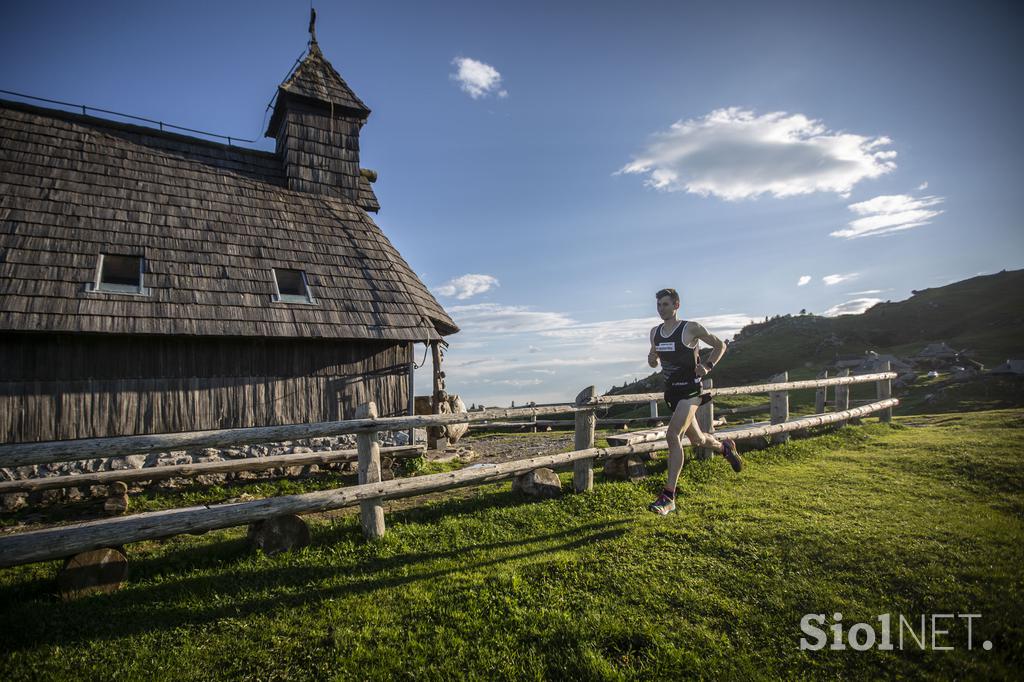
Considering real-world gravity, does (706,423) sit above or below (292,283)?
below

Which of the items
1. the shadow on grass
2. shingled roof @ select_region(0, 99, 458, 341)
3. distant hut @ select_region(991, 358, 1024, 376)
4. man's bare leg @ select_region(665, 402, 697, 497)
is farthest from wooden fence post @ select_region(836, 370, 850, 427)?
distant hut @ select_region(991, 358, 1024, 376)

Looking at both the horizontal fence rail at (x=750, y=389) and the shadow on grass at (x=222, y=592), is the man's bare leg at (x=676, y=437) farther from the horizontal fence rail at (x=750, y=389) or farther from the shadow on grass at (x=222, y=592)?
the shadow on grass at (x=222, y=592)

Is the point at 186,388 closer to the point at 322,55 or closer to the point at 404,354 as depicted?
the point at 404,354

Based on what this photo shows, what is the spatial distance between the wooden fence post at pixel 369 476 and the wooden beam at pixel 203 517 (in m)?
0.26

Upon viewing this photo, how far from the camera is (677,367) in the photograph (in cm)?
612

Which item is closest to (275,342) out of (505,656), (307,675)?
(307,675)

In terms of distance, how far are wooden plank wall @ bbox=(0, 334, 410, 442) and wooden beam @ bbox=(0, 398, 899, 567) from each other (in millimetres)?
4732

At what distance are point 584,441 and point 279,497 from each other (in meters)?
4.20

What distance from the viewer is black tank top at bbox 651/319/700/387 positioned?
19.9ft

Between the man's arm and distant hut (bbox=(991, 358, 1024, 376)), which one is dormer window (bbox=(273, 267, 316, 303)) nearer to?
the man's arm

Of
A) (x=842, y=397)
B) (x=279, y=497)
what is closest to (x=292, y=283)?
(x=279, y=497)

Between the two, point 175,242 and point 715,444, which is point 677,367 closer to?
point 715,444

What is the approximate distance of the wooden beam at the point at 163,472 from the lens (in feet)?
24.6

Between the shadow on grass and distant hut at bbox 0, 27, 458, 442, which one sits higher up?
distant hut at bbox 0, 27, 458, 442
